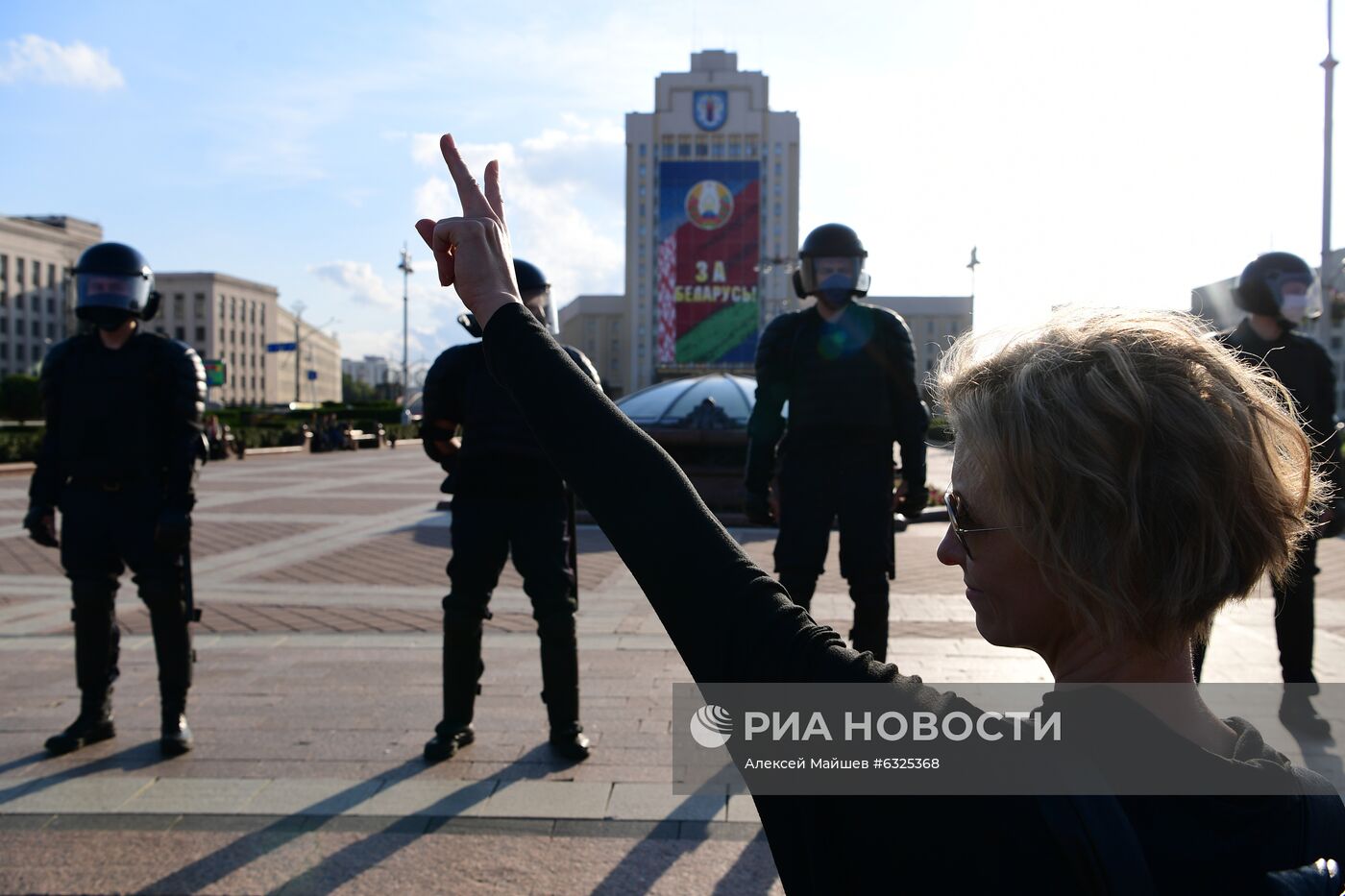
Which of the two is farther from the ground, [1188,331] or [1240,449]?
[1188,331]

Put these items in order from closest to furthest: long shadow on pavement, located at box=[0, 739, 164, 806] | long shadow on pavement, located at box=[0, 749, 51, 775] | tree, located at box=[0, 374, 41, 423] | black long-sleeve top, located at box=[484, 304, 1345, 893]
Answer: black long-sleeve top, located at box=[484, 304, 1345, 893]
long shadow on pavement, located at box=[0, 739, 164, 806]
long shadow on pavement, located at box=[0, 749, 51, 775]
tree, located at box=[0, 374, 41, 423]

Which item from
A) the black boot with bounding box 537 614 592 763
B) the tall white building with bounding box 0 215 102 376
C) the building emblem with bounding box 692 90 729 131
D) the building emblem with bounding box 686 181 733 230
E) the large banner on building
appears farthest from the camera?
the building emblem with bounding box 692 90 729 131

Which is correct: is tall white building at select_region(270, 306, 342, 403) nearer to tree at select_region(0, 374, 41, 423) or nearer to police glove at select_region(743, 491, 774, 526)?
tree at select_region(0, 374, 41, 423)

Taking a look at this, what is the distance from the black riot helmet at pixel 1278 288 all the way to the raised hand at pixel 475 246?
345cm

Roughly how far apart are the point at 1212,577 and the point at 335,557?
8.58 metres

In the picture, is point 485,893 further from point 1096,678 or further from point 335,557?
point 335,557

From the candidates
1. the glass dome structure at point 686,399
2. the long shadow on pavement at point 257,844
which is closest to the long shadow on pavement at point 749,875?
the long shadow on pavement at point 257,844

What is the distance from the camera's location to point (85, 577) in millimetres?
3814

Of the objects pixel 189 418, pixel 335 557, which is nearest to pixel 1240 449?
pixel 189 418

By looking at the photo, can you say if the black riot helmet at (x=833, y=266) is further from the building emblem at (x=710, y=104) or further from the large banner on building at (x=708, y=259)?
the building emblem at (x=710, y=104)

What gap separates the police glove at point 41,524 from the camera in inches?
153

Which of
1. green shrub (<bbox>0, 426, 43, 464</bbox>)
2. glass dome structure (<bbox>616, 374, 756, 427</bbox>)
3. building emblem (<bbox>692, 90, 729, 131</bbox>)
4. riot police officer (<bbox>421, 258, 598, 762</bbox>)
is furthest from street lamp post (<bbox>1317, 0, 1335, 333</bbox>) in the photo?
building emblem (<bbox>692, 90, 729, 131</bbox>)

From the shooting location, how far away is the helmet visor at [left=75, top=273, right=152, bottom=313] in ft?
12.5

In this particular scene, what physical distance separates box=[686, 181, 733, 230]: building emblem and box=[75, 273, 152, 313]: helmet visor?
Result: 97021 mm
